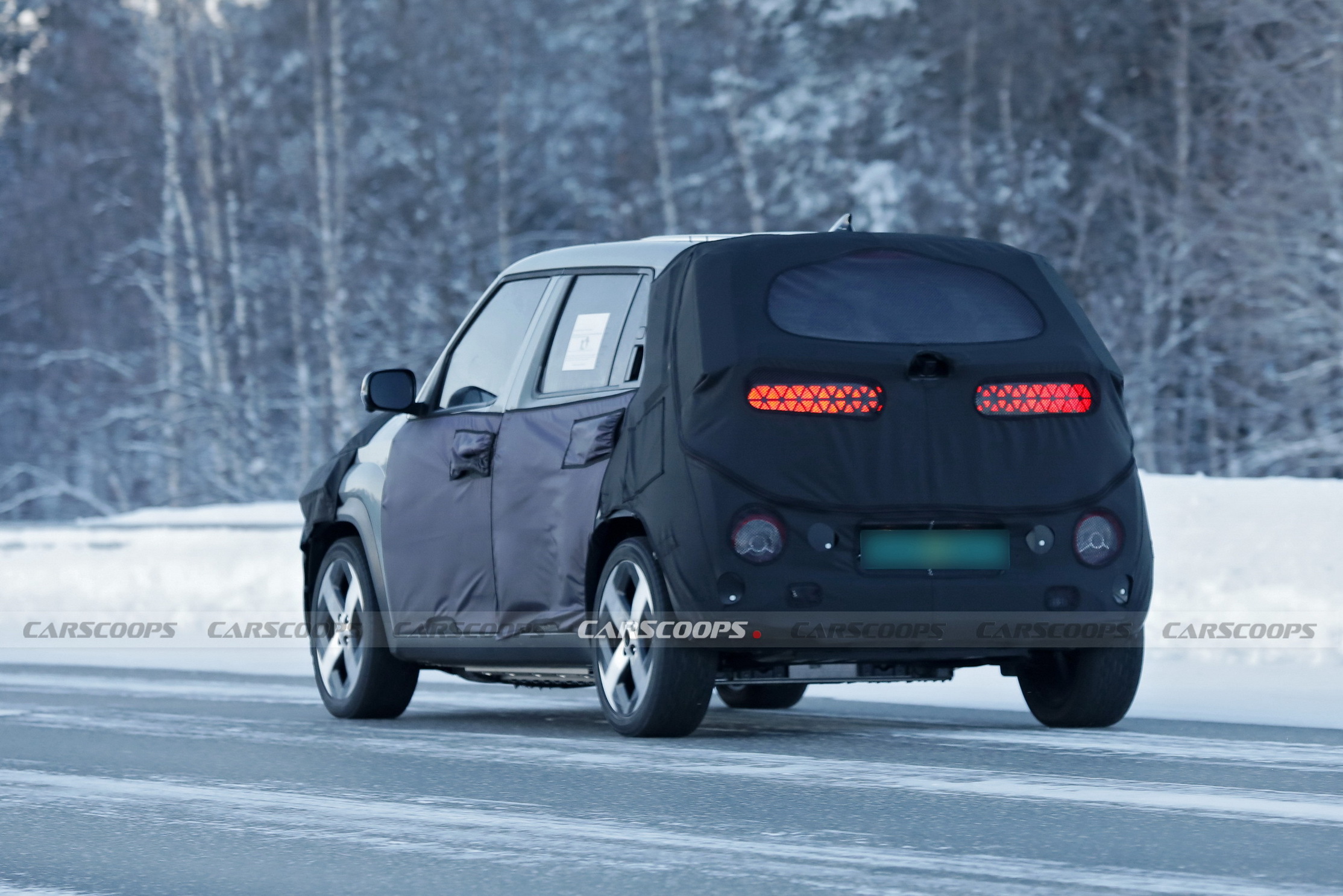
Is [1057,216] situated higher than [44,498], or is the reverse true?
[1057,216]

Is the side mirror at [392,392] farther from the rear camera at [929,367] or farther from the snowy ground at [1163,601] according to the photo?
the snowy ground at [1163,601]

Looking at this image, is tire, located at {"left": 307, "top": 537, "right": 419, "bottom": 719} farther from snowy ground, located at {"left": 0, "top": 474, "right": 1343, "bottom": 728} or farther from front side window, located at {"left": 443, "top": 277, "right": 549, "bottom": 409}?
snowy ground, located at {"left": 0, "top": 474, "right": 1343, "bottom": 728}

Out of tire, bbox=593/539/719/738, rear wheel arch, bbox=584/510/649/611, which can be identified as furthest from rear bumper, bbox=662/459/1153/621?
rear wheel arch, bbox=584/510/649/611

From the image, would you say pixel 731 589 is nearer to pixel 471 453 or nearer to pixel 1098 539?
pixel 1098 539

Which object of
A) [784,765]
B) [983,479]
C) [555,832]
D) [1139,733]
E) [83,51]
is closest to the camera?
[555,832]

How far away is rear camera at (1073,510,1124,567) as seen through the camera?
7855 mm

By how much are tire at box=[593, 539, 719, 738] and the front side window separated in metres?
1.25

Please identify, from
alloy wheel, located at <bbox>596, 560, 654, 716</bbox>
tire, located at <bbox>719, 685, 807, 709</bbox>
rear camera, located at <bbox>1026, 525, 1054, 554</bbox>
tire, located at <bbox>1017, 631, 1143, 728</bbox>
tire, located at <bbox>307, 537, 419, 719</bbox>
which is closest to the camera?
rear camera, located at <bbox>1026, 525, 1054, 554</bbox>

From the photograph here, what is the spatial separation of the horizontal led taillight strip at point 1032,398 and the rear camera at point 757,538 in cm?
84

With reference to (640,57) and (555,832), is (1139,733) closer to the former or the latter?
(555,832)

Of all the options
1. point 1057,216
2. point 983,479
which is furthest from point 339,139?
point 983,479

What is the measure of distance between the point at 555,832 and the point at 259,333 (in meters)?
37.6

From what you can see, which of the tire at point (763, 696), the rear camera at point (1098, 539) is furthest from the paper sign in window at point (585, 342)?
the tire at point (763, 696)

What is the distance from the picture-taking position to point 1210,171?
33875mm
